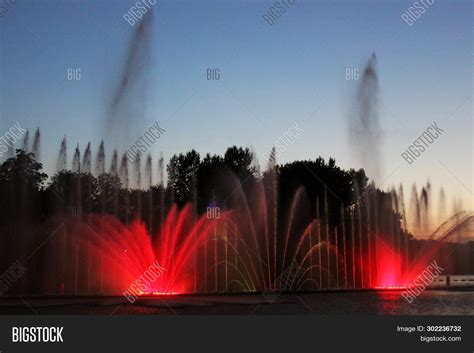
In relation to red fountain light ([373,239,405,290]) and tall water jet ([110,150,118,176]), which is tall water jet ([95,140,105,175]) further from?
red fountain light ([373,239,405,290])

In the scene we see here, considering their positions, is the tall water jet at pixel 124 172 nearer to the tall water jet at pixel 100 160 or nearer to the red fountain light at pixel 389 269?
the tall water jet at pixel 100 160

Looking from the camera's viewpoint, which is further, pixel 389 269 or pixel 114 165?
pixel 389 269

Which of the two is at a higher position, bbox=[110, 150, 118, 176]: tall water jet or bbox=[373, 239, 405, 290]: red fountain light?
bbox=[110, 150, 118, 176]: tall water jet

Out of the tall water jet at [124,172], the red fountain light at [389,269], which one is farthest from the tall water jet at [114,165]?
the red fountain light at [389,269]

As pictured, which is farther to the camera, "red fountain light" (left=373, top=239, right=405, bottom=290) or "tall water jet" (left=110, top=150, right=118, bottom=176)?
"red fountain light" (left=373, top=239, right=405, bottom=290)

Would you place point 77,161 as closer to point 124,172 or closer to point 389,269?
point 124,172

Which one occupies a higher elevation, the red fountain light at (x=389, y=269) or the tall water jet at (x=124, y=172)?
the tall water jet at (x=124, y=172)

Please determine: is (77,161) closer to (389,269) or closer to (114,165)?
(114,165)

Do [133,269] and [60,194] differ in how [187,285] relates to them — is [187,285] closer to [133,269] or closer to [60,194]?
[133,269]

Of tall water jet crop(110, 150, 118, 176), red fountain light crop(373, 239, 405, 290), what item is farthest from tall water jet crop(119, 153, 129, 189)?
red fountain light crop(373, 239, 405, 290)

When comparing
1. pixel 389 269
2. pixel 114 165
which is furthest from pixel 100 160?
pixel 389 269

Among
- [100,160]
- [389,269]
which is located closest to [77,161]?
[100,160]

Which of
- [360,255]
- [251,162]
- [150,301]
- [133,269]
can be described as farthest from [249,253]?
[251,162]

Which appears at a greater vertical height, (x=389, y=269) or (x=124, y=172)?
(x=124, y=172)
